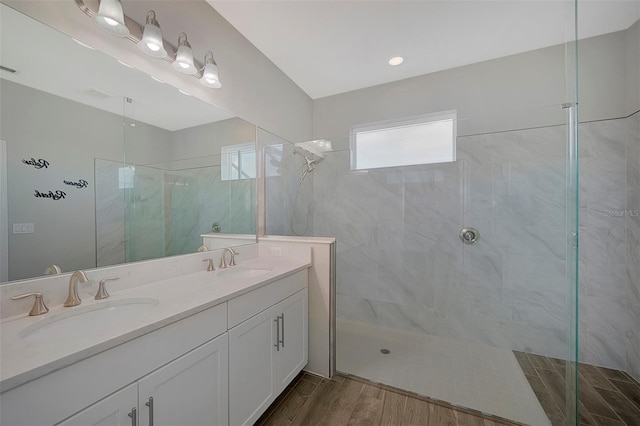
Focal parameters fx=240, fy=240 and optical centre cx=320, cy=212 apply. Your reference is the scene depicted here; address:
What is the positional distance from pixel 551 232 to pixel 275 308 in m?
2.10

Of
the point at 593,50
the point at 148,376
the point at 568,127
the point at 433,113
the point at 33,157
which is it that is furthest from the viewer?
the point at 433,113

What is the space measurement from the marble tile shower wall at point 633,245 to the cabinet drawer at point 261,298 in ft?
7.79

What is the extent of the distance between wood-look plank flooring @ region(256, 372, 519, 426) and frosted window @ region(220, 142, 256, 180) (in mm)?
1589

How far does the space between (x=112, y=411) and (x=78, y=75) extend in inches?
52.0

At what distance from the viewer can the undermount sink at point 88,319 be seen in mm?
783

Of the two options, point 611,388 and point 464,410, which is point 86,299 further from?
point 611,388

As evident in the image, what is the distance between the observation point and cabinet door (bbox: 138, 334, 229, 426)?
0.82 metres

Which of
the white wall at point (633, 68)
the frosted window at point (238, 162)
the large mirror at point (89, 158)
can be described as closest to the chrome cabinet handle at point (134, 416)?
the large mirror at point (89, 158)

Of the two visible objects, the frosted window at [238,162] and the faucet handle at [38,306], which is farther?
the frosted window at [238,162]

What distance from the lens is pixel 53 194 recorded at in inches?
38.5

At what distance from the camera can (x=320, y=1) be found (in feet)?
5.41

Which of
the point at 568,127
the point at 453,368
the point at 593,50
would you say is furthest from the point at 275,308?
the point at 593,50

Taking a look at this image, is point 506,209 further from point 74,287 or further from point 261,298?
point 74,287

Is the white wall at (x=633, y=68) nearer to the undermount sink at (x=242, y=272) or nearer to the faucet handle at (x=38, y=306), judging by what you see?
the undermount sink at (x=242, y=272)
